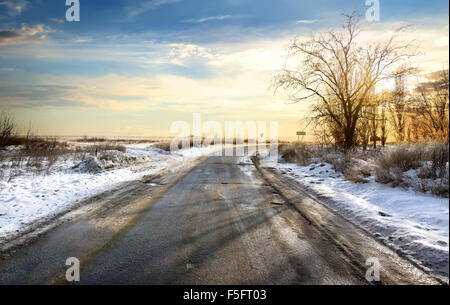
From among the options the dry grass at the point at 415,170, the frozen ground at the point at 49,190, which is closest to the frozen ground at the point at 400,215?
the dry grass at the point at 415,170

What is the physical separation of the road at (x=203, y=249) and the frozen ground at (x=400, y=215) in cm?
36

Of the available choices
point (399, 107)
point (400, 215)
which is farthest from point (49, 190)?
point (399, 107)

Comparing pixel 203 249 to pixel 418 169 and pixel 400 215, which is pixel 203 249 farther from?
pixel 418 169

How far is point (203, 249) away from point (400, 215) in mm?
4186

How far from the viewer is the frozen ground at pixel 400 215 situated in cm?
384

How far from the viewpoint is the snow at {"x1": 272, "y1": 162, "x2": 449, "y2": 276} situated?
12.7 feet

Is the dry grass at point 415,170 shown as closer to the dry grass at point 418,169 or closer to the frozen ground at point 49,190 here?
the dry grass at point 418,169

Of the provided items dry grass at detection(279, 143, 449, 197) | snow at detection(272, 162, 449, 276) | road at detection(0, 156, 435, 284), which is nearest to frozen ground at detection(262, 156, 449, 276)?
snow at detection(272, 162, 449, 276)
